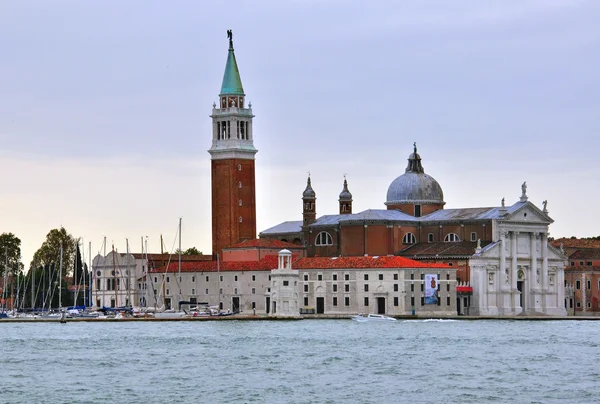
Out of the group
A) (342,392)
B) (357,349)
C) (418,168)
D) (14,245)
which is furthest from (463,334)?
(14,245)

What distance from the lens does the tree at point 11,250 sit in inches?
4480

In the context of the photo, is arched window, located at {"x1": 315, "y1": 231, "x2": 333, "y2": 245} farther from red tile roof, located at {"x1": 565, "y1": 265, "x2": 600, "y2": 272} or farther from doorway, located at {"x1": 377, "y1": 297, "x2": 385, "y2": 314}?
red tile roof, located at {"x1": 565, "y1": 265, "x2": 600, "y2": 272}

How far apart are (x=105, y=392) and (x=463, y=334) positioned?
1158 inches

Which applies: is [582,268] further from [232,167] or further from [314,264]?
[232,167]

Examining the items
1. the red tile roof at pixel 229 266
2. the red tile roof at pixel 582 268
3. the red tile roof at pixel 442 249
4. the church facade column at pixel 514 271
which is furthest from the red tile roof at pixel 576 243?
the red tile roof at pixel 229 266

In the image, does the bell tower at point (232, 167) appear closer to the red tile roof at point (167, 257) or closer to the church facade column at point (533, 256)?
the red tile roof at point (167, 257)

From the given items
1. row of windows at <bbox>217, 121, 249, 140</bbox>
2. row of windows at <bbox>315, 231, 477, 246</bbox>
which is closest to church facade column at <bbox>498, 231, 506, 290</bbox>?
row of windows at <bbox>315, 231, 477, 246</bbox>

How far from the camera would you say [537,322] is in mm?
89062

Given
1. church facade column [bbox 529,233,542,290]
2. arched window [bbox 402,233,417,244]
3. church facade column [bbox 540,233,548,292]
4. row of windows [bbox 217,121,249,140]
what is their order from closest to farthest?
church facade column [bbox 529,233,542,290] < church facade column [bbox 540,233,548,292] < arched window [bbox 402,233,417,244] < row of windows [bbox 217,121,249,140]

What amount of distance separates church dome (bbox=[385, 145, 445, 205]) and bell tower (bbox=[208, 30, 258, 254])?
9.23 meters

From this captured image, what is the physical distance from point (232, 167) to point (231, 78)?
5715mm

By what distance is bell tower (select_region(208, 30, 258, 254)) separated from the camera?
101 meters

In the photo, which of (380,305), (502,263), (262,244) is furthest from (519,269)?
(262,244)

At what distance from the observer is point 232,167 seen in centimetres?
10062
